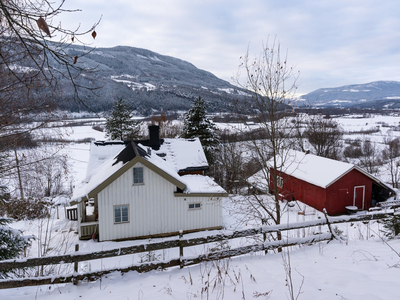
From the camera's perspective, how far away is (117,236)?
1515cm

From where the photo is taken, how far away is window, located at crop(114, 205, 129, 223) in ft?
49.7

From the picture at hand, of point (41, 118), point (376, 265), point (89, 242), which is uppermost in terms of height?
point (41, 118)

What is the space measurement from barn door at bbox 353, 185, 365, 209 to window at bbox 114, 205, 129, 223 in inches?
738

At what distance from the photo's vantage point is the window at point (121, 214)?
1515 cm

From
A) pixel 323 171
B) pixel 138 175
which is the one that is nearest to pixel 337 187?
pixel 323 171

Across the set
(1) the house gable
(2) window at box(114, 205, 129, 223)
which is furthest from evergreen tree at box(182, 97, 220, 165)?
(2) window at box(114, 205, 129, 223)

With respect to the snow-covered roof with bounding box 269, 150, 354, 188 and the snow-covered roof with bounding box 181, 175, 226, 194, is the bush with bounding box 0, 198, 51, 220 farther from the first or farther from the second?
the snow-covered roof with bounding box 269, 150, 354, 188

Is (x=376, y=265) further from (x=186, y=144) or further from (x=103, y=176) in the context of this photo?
(x=186, y=144)

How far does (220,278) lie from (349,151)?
5573 cm

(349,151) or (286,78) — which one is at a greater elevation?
(286,78)

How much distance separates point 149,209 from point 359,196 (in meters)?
18.0

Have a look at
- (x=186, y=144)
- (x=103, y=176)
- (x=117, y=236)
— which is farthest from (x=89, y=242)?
(x=186, y=144)

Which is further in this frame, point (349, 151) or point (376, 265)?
point (349, 151)

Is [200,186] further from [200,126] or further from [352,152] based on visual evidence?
[352,152]
